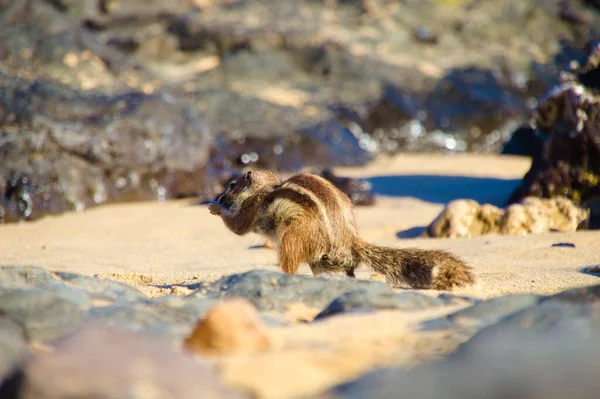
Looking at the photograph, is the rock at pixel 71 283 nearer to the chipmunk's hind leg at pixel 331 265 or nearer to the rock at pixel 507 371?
the chipmunk's hind leg at pixel 331 265

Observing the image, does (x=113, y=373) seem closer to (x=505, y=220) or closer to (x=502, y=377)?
(x=502, y=377)

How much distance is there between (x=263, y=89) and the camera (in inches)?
636

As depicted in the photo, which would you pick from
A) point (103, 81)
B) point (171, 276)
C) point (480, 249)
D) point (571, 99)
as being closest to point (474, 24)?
point (103, 81)

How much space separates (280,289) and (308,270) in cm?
270

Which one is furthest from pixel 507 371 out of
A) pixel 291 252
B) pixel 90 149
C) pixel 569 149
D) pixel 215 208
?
pixel 90 149

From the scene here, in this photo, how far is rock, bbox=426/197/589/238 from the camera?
24.9 ft

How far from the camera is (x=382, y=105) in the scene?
15.5 metres

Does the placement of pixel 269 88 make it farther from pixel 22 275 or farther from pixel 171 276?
pixel 22 275

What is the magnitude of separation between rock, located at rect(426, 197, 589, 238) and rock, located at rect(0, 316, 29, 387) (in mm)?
5175

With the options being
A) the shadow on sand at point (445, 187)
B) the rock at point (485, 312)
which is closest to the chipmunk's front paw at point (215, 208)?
the rock at point (485, 312)

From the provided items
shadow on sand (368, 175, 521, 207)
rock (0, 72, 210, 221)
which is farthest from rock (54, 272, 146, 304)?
shadow on sand (368, 175, 521, 207)

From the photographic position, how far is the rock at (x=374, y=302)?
3.69 meters

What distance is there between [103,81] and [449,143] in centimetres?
689

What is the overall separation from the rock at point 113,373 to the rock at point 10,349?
348mm
